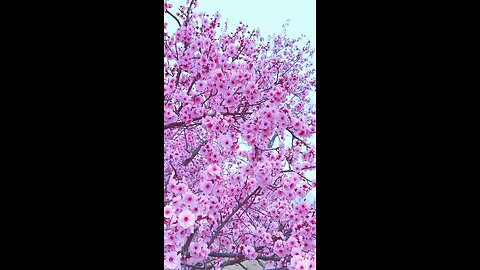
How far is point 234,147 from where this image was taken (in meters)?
1.85

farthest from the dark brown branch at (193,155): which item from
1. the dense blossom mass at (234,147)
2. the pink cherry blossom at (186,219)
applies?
the pink cherry blossom at (186,219)

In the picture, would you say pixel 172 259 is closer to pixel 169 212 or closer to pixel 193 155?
pixel 169 212

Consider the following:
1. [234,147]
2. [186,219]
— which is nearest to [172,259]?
[186,219]

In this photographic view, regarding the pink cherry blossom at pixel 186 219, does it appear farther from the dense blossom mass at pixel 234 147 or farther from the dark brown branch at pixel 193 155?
the dark brown branch at pixel 193 155

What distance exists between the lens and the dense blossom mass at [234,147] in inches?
68.9

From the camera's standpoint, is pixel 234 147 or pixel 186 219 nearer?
pixel 186 219

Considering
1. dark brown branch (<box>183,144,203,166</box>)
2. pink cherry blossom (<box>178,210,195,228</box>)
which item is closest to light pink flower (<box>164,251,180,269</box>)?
pink cherry blossom (<box>178,210,195,228</box>)

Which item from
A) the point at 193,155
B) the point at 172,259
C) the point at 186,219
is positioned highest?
the point at 193,155

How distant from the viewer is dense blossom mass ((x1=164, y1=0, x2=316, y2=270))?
175cm
